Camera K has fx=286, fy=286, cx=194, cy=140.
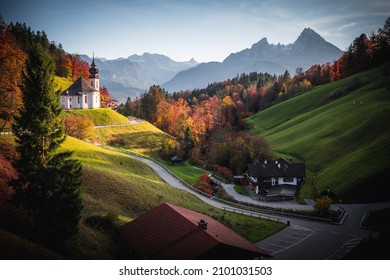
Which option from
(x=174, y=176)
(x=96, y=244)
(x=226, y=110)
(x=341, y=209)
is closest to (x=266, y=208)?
(x=341, y=209)

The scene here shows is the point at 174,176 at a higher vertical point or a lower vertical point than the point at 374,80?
lower

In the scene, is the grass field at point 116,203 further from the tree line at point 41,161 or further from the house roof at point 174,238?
the house roof at point 174,238

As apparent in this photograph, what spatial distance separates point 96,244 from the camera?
19219mm

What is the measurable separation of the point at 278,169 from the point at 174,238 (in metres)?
43.6

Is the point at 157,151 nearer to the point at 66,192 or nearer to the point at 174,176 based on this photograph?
the point at 174,176

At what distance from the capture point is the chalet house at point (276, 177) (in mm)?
51906

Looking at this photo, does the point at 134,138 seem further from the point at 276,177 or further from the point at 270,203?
the point at 270,203

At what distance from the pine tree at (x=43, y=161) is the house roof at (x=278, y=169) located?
141 feet

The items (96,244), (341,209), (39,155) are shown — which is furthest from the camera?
(341,209)

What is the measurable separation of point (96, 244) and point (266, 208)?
30.6 meters

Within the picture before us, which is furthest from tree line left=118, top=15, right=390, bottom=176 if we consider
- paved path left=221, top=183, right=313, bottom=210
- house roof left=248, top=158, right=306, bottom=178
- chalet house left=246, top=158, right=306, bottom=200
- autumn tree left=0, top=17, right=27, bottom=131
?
autumn tree left=0, top=17, right=27, bottom=131

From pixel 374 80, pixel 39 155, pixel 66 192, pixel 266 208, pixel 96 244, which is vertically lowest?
pixel 266 208

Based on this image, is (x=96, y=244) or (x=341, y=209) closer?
(x=96, y=244)

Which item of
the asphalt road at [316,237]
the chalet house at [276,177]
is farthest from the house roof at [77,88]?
the asphalt road at [316,237]
